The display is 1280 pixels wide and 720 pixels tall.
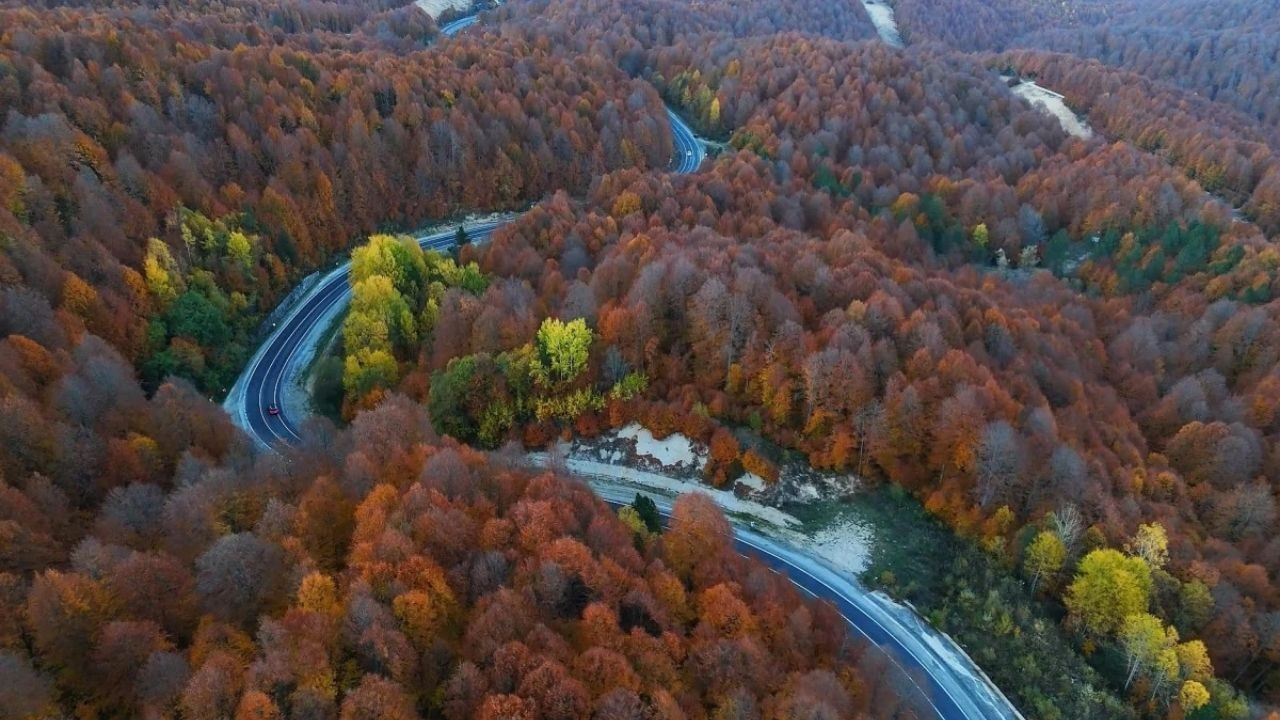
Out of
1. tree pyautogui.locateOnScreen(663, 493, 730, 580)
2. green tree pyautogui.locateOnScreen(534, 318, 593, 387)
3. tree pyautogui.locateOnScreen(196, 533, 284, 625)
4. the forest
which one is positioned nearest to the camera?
Answer: the forest

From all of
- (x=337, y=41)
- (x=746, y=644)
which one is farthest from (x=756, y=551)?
(x=337, y=41)

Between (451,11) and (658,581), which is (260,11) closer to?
(451,11)

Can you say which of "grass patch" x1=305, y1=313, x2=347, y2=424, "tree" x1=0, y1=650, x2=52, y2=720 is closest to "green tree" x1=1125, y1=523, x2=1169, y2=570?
"tree" x1=0, y1=650, x2=52, y2=720

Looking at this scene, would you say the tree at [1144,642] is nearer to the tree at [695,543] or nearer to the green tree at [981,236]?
the tree at [695,543]

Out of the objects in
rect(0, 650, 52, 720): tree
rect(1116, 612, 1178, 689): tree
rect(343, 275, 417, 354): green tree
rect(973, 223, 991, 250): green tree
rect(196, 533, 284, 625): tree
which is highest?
rect(0, 650, 52, 720): tree

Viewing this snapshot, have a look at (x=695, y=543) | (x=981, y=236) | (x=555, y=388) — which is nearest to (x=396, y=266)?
(x=555, y=388)

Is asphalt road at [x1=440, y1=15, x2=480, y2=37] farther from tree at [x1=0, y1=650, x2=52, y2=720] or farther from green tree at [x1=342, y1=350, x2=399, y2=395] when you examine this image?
tree at [x1=0, y1=650, x2=52, y2=720]

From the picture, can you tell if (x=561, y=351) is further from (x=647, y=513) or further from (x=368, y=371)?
(x=368, y=371)

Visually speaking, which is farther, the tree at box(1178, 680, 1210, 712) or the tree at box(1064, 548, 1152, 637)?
the tree at box(1064, 548, 1152, 637)
